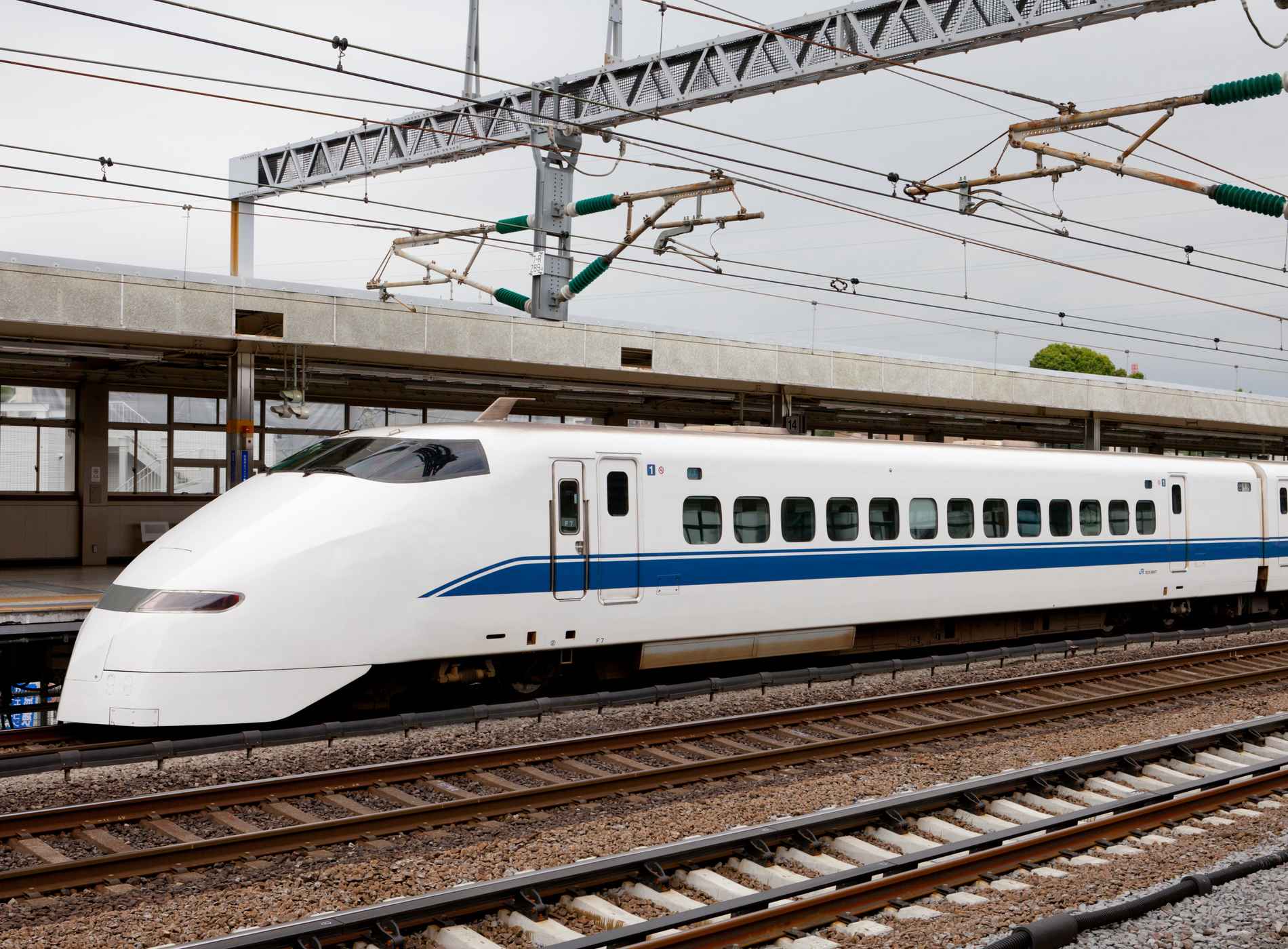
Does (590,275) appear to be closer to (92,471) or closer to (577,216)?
(577,216)

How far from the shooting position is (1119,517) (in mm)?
16781

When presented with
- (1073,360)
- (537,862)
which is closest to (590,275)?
(537,862)

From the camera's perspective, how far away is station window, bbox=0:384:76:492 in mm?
21016

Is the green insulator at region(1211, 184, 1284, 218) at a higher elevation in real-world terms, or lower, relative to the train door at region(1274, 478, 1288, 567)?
higher

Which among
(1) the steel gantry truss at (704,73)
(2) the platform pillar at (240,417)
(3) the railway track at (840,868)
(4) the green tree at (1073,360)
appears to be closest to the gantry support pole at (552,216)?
A: (1) the steel gantry truss at (704,73)

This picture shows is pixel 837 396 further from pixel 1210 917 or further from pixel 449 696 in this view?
pixel 1210 917

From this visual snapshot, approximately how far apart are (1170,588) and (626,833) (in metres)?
12.7

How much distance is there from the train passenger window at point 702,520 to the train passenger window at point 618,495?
73cm

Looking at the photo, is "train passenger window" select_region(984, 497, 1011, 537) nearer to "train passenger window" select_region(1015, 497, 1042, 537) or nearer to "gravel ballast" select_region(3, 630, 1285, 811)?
"train passenger window" select_region(1015, 497, 1042, 537)

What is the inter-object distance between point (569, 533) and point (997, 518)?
21.2ft

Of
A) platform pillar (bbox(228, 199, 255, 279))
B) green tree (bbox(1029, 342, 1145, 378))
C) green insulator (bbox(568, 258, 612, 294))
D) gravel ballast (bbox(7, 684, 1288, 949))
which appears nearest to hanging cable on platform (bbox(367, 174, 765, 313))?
green insulator (bbox(568, 258, 612, 294))

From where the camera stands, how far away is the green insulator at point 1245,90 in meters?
11.3

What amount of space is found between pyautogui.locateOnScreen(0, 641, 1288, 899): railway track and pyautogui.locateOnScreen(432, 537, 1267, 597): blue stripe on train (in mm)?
1616

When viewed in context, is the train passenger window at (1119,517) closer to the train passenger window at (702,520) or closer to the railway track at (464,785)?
the railway track at (464,785)
